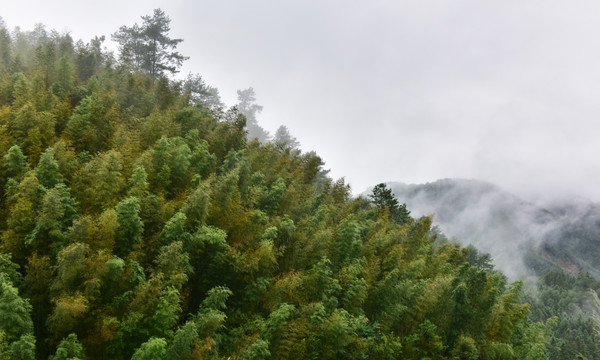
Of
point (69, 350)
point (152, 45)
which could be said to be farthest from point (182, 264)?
point (152, 45)

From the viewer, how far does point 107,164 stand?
567 inches


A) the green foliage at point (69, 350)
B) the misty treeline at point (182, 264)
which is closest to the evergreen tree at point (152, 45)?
the misty treeline at point (182, 264)

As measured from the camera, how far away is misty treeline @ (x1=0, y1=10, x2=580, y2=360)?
451 inches

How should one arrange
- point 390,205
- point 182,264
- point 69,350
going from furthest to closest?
point 390,205, point 182,264, point 69,350

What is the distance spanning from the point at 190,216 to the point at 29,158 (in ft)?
25.1

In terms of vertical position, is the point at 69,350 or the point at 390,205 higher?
the point at 390,205

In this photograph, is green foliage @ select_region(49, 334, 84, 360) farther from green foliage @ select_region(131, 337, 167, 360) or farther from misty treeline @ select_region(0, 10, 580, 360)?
green foliage @ select_region(131, 337, 167, 360)

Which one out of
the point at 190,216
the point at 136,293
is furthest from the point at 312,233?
the point at 136,293

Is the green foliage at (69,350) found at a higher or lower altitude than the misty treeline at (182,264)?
lower

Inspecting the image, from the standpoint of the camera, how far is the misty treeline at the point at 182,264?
37.6 feet

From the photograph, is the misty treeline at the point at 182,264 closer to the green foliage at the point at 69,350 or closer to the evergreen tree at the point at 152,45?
the green foliage at the point at 69,350

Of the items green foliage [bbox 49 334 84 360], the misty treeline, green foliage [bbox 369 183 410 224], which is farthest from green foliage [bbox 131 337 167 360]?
green foliage [bbox 369 183 410 224]

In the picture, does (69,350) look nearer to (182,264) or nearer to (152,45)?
(182,264)

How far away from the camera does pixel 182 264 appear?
13438 mm
